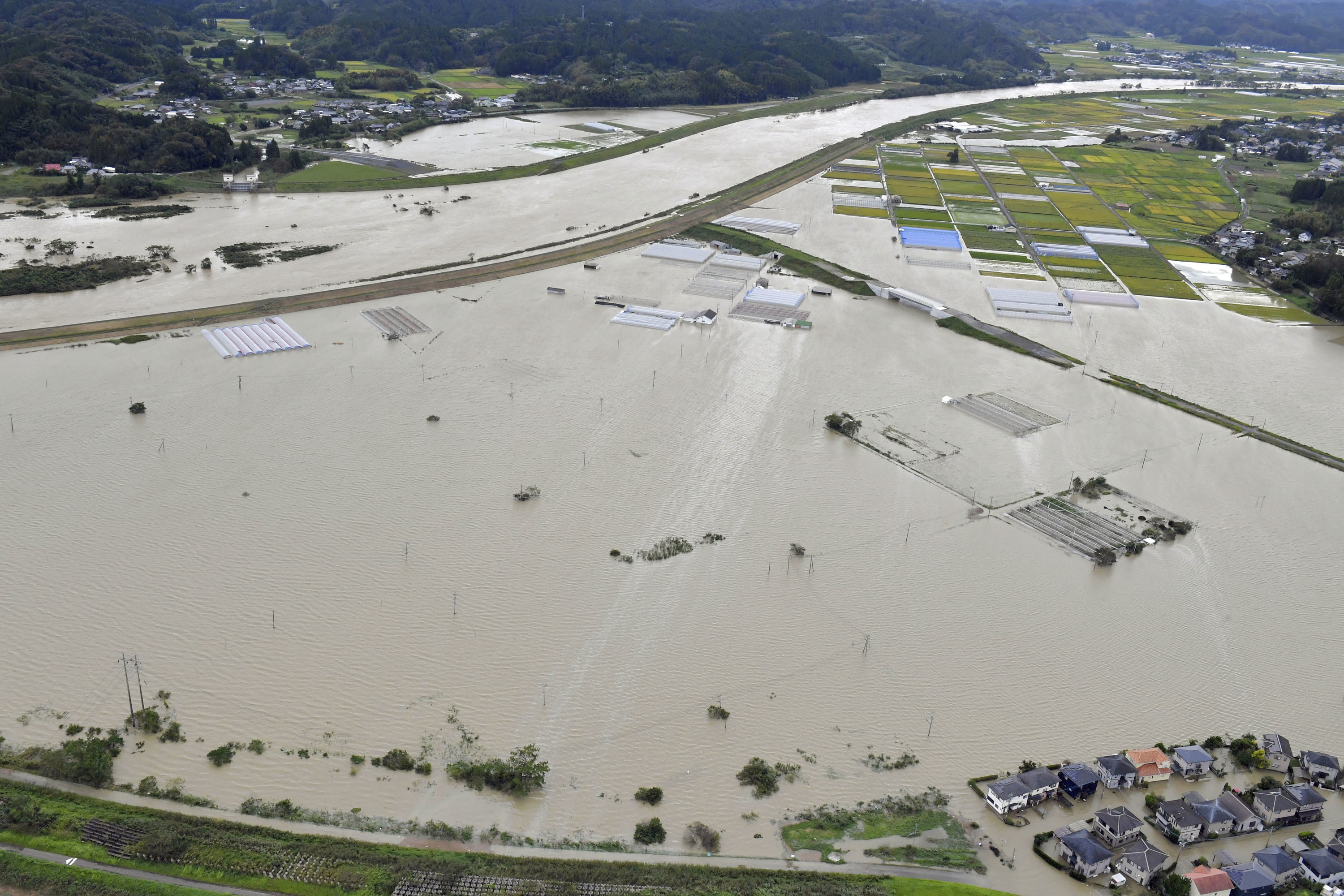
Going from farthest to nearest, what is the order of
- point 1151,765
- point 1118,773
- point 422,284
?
point 422,284 < point 1151,765 < point 1118,773

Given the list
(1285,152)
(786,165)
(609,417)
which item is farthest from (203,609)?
(1285,152)

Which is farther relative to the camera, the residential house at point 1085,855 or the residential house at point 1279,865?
the residential house at point 1085,855

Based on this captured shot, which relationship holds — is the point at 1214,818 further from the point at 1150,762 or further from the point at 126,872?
the point at 126,872

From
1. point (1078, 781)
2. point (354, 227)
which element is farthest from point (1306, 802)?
point (354, 227)

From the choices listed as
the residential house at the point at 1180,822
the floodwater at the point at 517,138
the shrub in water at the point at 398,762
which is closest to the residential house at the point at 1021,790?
the residential house at the point at 1180,822

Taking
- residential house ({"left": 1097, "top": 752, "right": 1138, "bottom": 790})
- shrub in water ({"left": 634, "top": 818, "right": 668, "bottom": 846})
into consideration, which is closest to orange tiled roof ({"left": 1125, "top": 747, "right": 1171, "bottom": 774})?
residential house ({"left": 1097, "top": 752, "right": 1138, "bottom": 790})

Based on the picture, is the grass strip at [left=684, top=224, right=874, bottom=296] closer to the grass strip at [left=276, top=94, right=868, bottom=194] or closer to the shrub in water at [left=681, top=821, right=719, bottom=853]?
the grass strip at [left=276, top=94, right=868, bottom=194]

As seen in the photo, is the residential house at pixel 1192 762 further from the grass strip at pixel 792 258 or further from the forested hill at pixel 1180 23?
the forested hill at pixel 1180 23
